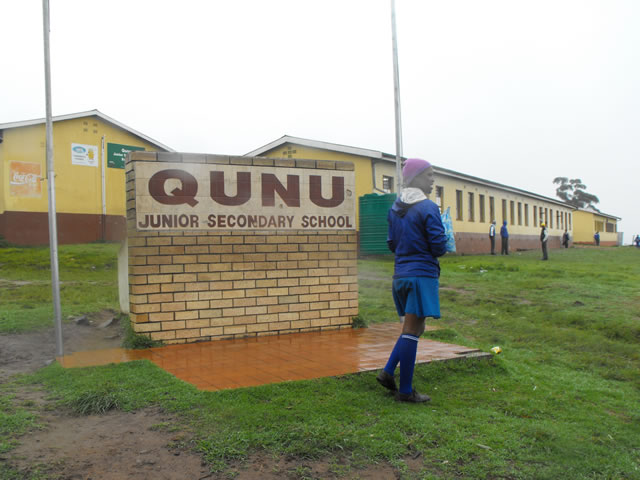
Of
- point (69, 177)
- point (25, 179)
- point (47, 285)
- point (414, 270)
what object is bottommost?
point (47, 285)

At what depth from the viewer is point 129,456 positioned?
3.20m

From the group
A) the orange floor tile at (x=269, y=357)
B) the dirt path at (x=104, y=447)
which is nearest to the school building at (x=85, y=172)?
the orange floor tile at (x=269, y=357)

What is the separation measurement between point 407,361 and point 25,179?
22465 mm

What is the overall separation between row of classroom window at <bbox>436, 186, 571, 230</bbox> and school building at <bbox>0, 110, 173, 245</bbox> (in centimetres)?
1545

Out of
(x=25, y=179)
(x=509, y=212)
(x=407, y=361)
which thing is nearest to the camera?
(x=407, y=361)

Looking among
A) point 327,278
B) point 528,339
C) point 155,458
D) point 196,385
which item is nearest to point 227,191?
point 327,278

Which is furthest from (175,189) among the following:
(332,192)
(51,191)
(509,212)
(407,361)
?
(509,212)

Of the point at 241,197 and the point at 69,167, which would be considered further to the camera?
the point at 69,167

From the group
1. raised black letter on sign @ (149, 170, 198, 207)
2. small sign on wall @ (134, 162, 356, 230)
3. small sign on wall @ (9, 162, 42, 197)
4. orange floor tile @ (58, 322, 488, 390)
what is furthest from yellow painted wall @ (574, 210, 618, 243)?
raised black letter on sign @ (149, 170, 198, 207)

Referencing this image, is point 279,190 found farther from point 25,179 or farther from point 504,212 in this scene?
point 504,212

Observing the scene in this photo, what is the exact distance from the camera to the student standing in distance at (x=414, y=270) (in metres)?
4.20

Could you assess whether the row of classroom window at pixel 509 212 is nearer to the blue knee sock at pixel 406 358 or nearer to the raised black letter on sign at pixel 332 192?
the raised black letter on sign at pixel 332 192

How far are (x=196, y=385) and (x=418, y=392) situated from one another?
1.75 m

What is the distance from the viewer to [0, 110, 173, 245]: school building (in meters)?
22.3
